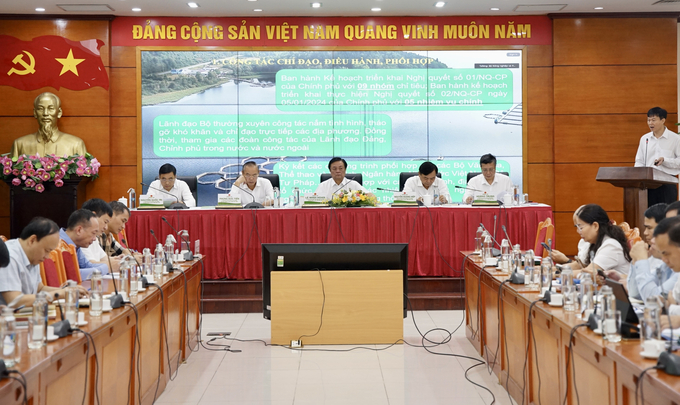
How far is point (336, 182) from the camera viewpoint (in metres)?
6.63

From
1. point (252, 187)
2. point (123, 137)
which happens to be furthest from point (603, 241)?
point (123, 137)

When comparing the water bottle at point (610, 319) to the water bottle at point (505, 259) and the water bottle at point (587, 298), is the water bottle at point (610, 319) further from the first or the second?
the water bottle at point (505, 259)

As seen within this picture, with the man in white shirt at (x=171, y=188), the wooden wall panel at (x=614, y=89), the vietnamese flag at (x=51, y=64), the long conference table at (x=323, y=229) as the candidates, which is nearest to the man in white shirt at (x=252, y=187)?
the man in white shirt at (x=171, y=188)

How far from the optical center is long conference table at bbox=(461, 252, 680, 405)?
1.85 m

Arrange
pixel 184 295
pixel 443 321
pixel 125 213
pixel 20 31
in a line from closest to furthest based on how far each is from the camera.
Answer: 1. pixel 184 295
2. pixel 125 213
3. pixel 443 321
4. pixel 20 31

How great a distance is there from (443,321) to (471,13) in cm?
423

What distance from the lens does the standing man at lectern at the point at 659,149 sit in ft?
20.1

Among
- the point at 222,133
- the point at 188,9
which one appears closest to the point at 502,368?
the point at 222,133

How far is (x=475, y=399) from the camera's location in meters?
3.23

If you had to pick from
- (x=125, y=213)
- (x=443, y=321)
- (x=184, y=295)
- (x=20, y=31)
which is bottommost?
(x=443, y=321)

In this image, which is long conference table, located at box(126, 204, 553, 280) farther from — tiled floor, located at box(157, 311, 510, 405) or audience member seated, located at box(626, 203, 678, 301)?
audience member seated, located at box(626, 203, 678, 301)

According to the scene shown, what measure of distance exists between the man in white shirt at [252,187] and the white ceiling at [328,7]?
196 centimetres

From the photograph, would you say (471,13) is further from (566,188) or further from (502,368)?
(502,368)

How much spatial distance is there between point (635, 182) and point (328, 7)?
3.98 meters
